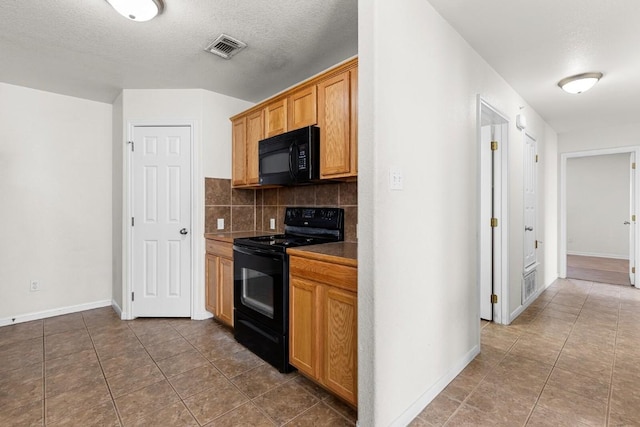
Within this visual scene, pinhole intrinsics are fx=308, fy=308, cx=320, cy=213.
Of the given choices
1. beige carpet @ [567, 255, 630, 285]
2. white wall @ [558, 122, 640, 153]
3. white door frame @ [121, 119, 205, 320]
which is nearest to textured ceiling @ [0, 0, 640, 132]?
white door frame @ [121, 119, 205, 320]

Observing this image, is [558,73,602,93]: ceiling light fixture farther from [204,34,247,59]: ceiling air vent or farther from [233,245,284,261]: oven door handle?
[233,245,284,261]: oven door handle

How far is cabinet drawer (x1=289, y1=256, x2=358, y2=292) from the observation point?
5.44 ft

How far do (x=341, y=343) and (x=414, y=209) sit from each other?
0.86 meters

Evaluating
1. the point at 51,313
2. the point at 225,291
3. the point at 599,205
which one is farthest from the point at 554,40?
the point at 599,205

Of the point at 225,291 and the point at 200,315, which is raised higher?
the point at 225,291

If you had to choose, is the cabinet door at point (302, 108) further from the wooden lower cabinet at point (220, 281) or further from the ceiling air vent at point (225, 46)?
the wooden lower cabinet at point (220, 281)

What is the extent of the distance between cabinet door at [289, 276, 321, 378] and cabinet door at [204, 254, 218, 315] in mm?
1260

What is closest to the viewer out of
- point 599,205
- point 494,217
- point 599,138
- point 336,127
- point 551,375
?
point 551,375

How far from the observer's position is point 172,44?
235cm

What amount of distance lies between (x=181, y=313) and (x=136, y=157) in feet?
5.53

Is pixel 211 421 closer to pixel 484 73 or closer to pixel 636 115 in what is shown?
pixel 484 73

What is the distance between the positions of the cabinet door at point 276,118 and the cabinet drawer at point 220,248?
1.10 m

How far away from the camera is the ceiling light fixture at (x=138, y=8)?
1768mm

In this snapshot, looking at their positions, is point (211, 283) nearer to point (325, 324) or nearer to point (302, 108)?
point (325, 324)
